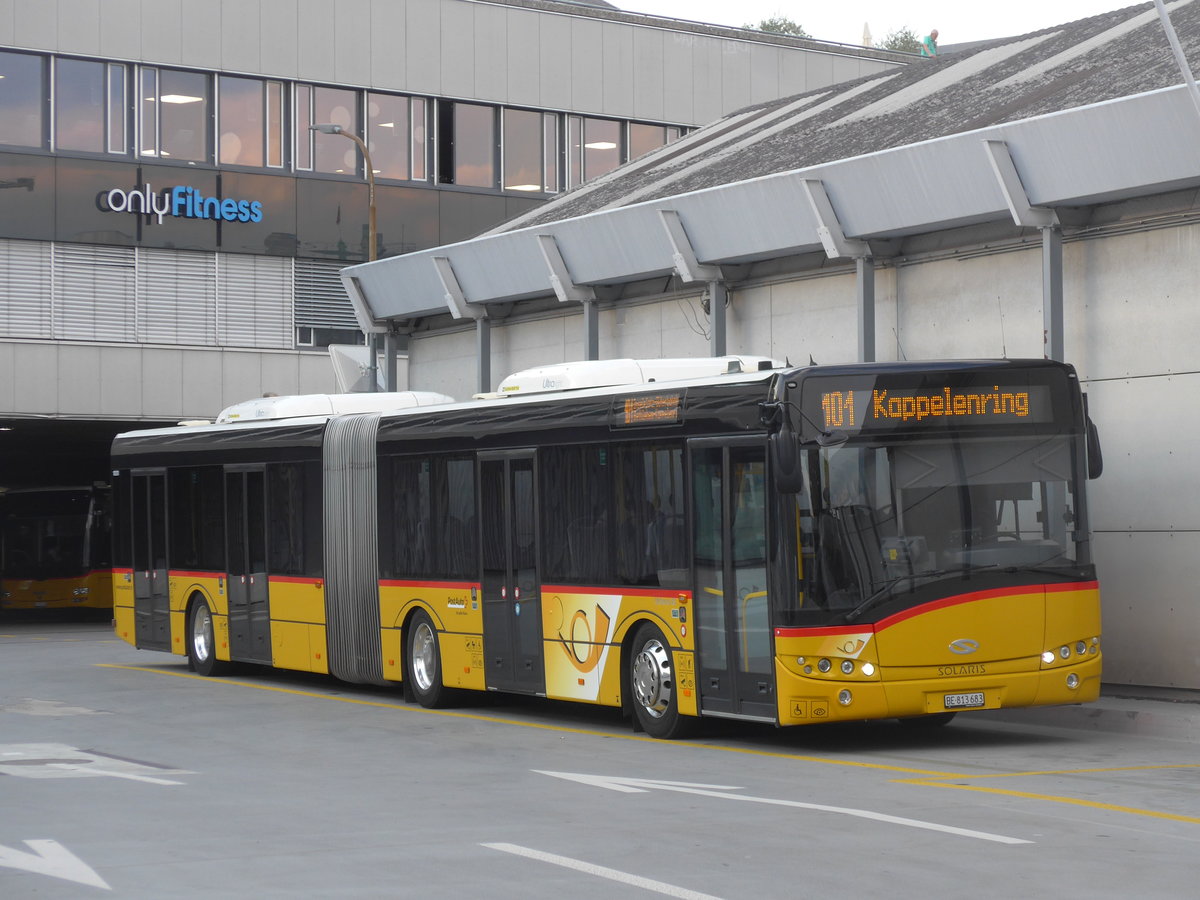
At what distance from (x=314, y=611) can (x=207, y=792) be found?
30.5 feet

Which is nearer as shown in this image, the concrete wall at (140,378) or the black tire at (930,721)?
the black tire at (930,721)

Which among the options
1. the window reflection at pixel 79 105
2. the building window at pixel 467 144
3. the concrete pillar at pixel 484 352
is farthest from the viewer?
the building window at pixel 467 144

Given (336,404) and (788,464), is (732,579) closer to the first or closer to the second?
(788,464)

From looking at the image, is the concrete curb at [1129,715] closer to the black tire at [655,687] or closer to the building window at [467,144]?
the black tire at [655,687]

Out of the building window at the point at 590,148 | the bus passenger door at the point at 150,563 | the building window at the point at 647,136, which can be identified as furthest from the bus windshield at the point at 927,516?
the building window at the point at 647,136

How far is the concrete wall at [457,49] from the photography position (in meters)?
40.8

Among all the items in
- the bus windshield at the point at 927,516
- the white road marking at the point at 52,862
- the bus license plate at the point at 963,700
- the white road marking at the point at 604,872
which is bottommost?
the white road marking at the point at 604,872

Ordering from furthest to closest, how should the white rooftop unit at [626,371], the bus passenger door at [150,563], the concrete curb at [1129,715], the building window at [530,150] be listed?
the building window at [530,150] → the bus passenger door at [150,563] → the white rooftop unit at [626,371] → the concrete curb at [1129,715]

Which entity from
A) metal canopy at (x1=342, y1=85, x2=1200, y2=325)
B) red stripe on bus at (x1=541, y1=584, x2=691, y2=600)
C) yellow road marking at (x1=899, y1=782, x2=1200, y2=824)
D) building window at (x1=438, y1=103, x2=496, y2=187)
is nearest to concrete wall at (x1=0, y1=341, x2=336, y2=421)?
building window at (x1=438, y1=103, x2=496, y2=187)

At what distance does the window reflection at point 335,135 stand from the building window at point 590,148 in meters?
5.72

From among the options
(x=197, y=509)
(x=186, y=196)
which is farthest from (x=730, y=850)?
(x=186, y=196)

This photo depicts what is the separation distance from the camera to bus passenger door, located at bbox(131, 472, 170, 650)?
25312mm

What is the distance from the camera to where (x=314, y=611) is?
2162cm

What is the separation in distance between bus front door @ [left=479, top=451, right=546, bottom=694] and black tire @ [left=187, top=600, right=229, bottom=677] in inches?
280
